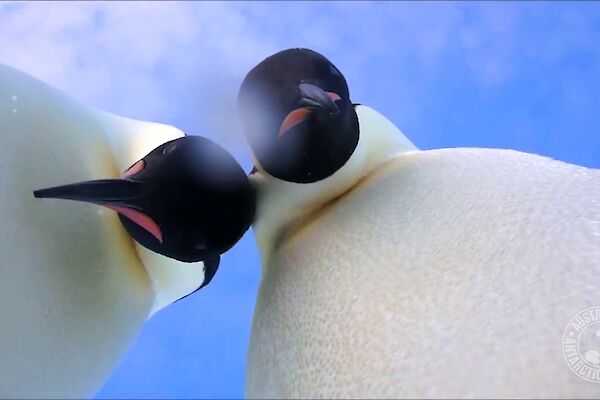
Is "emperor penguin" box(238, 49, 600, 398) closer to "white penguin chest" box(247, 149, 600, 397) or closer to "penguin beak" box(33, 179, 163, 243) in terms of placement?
"white penguin chest" box(247, 149, 600, 397)

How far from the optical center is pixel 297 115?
94 centimetres

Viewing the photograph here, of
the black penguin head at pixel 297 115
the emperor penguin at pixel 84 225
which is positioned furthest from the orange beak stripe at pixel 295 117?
the emperor penguin at pixel 84 225

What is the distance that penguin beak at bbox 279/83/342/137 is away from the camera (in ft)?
3.02

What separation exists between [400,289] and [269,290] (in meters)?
0.27

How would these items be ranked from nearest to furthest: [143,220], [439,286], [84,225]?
[439,286] < [143,220] < [84,225]

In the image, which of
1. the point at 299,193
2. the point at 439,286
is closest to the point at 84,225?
the point at 299,193

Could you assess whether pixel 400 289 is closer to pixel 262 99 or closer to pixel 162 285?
pixel 262 99

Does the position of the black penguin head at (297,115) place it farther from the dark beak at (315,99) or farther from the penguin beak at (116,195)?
the penguin beak at (116,195)

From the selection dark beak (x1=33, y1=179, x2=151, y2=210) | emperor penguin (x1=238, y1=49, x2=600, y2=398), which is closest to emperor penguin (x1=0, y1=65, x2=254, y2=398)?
dark beak (x1=33, y1=179, x2=151, y2=210)

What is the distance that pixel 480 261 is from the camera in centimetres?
81

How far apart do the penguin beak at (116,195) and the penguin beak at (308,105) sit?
21 cm

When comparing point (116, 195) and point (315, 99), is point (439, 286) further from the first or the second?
point (116, 195)

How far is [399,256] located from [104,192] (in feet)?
1.25

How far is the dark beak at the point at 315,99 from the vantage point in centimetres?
92
